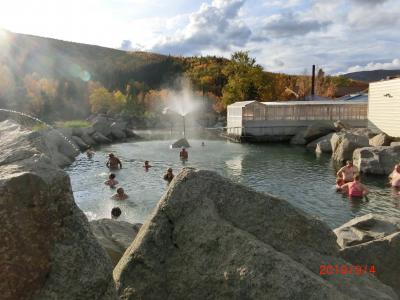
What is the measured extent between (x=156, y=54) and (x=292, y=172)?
174605mm

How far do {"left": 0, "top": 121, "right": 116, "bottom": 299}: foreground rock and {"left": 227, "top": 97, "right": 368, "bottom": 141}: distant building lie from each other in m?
44.9

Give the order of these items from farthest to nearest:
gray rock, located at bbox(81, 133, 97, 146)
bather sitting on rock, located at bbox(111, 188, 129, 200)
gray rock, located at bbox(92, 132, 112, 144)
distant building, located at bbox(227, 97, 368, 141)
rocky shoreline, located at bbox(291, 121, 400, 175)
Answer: gray rock, located at bbox(92, 132, 112, 144) → distant building, located at bbox(227, 97, 368, 141) → gray rock, located at bbox(81, 133, 97, 146) → rocky shoreline, located at bbox(291, 121, 400, 175) → bather sitting on rock, located at bbox(111, 188, 129, 200)

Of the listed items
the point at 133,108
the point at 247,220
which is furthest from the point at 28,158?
the point at 133,108

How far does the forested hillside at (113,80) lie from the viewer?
79.6 meters

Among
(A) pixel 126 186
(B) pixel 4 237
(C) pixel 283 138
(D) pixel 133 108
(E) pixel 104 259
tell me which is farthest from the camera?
(D) pixel 133 108

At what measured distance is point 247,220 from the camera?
4965mm

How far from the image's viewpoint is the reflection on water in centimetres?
1786

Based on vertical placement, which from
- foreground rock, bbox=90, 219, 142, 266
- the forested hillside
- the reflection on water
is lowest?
the reflection on water

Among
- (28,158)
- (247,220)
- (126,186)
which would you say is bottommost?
(126,186)

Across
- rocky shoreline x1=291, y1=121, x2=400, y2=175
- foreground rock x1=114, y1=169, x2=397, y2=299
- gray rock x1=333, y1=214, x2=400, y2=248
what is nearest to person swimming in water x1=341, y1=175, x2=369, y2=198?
rocky shoreline x1=291, y1=121, x2=400, y2=175

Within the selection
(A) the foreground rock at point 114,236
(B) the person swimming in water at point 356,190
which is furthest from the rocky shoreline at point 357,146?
(A) the foreground rock at point 114,236

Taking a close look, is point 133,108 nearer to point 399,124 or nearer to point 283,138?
point 283,138

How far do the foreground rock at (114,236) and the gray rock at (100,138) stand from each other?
133 feet

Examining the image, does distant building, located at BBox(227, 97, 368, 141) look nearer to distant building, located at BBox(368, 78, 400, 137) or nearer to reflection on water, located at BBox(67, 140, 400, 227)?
distant building, located at BBox(368, 78, 400, 137)
